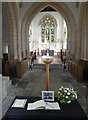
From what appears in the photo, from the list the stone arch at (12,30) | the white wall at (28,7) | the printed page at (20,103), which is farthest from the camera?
the white wall at (28,7)

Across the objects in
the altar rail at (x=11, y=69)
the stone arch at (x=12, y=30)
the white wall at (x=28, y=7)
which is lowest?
the altar rail at (x=11, y=69)

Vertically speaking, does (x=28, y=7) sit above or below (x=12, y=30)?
above

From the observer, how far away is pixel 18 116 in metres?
2.78

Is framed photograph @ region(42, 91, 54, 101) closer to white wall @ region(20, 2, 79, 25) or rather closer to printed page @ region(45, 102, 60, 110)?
printed page @ region(45, 102, 60, 110)

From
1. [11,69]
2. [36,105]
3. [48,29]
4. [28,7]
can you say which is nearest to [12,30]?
[28,7]

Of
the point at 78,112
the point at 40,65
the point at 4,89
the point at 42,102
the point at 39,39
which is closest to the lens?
the point at 78,112

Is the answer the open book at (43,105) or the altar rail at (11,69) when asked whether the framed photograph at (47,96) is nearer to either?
the open book at (43,105)

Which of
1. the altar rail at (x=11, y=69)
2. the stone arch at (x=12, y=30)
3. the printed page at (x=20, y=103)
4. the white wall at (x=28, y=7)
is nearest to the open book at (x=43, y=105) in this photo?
the printed page at (x=20, y=103)

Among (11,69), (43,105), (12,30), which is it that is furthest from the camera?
(12,30)

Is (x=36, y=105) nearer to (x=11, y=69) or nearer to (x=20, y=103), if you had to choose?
(x=20, y=103)

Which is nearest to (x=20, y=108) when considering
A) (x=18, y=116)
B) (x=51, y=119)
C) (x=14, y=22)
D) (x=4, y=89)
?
(x=18, y=116)

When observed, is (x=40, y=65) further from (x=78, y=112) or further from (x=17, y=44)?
(x=78, y=112)

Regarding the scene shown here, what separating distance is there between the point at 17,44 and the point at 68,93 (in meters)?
9.40

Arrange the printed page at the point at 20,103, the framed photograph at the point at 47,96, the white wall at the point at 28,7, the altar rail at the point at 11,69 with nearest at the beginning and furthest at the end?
the printed page at the point at 20,103 → the framed photograph at the point at 47,96 → the altar rail at the point at 11,69 → the white wall at the point at 28,7
